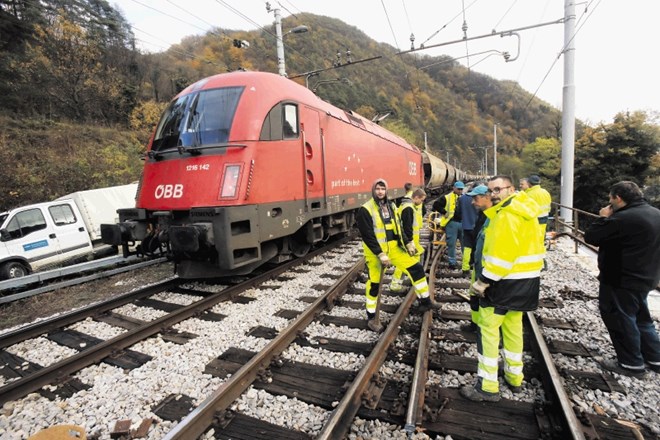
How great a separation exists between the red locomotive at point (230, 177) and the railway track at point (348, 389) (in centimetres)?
118

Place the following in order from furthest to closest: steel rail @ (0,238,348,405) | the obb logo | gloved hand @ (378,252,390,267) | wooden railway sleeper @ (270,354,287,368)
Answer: the obb logo
gloved hand @ (378,252,390,267)
wooden railway sleeper @ (270,354,287,368)
steel rail @ (0,238,348,405)

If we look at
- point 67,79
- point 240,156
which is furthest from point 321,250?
point 67,79

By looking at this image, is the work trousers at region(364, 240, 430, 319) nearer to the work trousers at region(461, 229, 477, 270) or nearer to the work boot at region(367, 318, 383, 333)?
the work boot at region(367, 318, 383, 333)

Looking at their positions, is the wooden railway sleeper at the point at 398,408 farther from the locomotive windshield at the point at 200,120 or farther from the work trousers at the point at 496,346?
the locomotive windshield at the point at 200,120

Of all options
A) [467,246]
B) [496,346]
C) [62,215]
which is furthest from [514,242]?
[62,215]

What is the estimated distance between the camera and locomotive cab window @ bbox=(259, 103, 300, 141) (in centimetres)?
522

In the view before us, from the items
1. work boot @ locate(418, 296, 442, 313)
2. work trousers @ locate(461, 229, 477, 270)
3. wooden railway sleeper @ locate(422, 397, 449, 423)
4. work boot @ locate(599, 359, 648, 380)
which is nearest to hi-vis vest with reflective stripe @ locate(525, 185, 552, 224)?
work trousers @ locate(461, 229, 477, 270)

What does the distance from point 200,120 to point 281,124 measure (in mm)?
1226

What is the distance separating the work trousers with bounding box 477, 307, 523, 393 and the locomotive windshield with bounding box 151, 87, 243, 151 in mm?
4037

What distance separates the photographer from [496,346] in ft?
9.02

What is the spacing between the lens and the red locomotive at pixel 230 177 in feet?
15.5

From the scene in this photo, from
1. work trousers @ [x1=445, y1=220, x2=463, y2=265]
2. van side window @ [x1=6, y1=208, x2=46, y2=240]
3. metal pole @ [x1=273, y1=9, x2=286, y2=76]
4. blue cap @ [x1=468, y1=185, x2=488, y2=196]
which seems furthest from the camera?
metal pole @ [x1=273, y1=9, x2=286, y2=76]

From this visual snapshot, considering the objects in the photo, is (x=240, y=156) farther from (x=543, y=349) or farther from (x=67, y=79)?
(x=67, y=79)

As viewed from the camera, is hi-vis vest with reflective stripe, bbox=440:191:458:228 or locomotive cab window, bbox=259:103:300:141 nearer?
locomotive cab window, bbox=259:103:300:141
